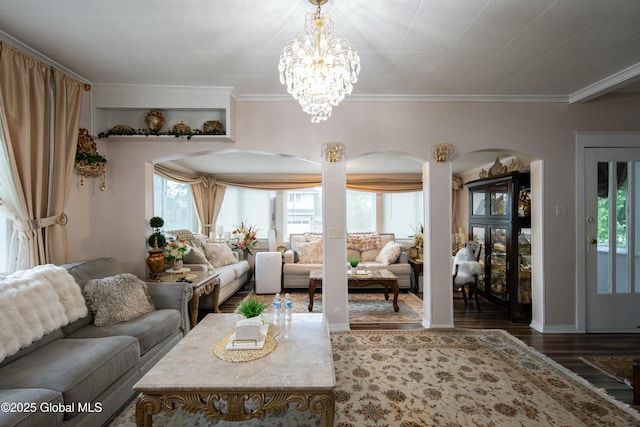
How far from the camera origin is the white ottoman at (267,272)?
5223 millimetres

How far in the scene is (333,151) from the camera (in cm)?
338

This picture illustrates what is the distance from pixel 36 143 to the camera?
246cm

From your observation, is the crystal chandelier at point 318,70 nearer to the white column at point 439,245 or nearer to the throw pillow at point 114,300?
the white column at point 439,245

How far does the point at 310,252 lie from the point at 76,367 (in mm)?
4289

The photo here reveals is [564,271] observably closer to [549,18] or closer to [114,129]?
[549,18]

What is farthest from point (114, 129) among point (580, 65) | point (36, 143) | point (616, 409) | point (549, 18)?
point (616, 409)

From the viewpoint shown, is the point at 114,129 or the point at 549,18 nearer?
the point at 549,18

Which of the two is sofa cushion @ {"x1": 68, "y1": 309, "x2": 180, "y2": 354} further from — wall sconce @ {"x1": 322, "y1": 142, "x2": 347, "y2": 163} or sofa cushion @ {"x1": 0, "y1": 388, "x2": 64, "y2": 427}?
wall sconce @ {"x1": 322, "y1": 142, "x2": 347, "y2": 163}

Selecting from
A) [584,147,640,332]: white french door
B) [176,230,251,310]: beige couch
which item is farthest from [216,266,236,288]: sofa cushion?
[584,147,640,332]: white french door

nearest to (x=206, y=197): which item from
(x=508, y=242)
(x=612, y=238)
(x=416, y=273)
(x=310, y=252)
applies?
(x=310, y=252)

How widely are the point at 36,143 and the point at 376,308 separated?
412cm

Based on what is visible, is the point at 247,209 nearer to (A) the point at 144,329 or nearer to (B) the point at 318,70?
(A) the point at 144,329

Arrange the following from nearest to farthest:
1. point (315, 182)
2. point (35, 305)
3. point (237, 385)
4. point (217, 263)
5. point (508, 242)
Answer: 1. point (237, 385)
2. point (35, 305)
3. point (508, 242)
4. point (217, 263)
5. point (315, 182)

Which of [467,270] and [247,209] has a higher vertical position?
[247,209]
